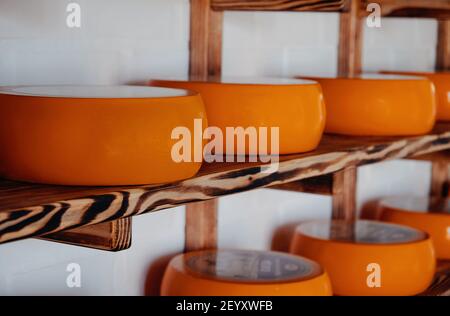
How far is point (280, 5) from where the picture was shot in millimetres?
1086

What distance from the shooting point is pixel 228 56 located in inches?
49.8

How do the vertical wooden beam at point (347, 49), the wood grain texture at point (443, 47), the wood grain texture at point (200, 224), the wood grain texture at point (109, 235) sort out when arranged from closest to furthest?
the wood grain texture at point (109, 235) < the wood grain texture at point (200, 224) < the vertical wooden beam at point (347, 49) < the wood grain texture at point (443, 47)

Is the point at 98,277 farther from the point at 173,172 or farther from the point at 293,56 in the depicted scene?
the point at 293,56

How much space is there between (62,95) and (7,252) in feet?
0.89

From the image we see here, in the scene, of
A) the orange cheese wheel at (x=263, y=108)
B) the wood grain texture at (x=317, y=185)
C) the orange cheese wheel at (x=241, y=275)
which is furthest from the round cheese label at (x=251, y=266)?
the orange cheese wheel at (x=263, y=108)

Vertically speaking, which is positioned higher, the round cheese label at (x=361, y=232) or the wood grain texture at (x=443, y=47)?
the wood grain texture at (x=443, y=47)

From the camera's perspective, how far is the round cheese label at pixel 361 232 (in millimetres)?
1316

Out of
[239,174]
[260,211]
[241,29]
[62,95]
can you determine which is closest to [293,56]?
[241,29]

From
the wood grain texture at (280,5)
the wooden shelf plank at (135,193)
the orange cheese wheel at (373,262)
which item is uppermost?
the wood grain texture at (280,5)

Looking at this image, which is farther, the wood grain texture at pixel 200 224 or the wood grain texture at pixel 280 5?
the wood grain texture at pixel 200 224

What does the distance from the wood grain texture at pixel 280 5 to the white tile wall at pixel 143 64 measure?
6 centimetres

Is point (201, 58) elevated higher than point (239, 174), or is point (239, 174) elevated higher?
point (201, 58)

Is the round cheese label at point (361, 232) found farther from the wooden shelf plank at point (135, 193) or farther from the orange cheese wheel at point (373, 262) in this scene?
the wooden shelf plank at point (135, 193)

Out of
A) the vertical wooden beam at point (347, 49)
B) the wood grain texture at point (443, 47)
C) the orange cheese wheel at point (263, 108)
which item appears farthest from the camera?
the wood grain texture at point (443, 47)
